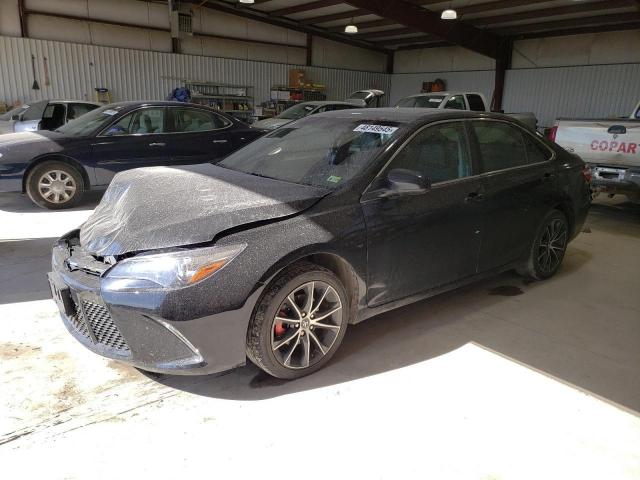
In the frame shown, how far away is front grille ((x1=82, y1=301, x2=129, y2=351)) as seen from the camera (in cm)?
233

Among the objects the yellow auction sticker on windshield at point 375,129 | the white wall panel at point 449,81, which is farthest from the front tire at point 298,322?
the white wall panel at point 449,81

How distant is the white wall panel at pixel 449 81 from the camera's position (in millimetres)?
17703

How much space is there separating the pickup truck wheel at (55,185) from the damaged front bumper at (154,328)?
4591 millimetres

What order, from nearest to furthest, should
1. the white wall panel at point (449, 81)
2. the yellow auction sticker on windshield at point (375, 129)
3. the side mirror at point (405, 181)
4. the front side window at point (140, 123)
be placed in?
the side mirror at point (405, 181) → the yellow auction sticker on windshield at point (375, 129) → the front side window at point (140, 123) → the white wall panel at point (449, 81)

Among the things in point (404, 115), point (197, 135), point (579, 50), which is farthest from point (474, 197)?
point (579, 50)

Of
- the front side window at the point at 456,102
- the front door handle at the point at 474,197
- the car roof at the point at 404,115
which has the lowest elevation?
the front door handle at the point at 474,197

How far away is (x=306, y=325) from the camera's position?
259 centimetres

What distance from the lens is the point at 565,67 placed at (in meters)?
15.6

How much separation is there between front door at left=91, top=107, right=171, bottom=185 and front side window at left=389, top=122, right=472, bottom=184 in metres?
4.74

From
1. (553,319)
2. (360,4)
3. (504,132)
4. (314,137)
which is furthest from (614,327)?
(360,4)

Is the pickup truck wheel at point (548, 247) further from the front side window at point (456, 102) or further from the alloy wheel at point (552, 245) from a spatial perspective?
the front side window at point (456, 102)

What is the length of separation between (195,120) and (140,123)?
79cm

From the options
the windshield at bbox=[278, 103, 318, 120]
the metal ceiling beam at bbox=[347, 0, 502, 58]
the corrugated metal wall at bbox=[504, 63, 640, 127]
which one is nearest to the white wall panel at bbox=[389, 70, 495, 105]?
the corrugated metal wall at bbox=[504, 63, 640, 127]

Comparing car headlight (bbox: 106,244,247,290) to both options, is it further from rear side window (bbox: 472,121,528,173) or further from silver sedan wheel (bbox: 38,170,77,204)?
silver sedan wheel (bbox: 38,170,77,204)
